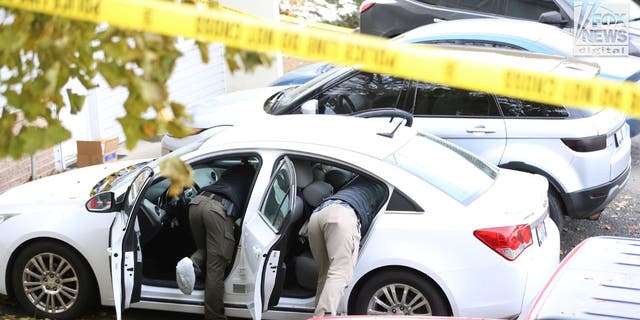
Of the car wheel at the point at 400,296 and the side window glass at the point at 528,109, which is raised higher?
the side window glass at the point at 528,109

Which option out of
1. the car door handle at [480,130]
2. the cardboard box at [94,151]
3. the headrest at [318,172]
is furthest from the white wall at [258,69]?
the headrest at [318,172]

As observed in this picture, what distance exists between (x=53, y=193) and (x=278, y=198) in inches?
74.2

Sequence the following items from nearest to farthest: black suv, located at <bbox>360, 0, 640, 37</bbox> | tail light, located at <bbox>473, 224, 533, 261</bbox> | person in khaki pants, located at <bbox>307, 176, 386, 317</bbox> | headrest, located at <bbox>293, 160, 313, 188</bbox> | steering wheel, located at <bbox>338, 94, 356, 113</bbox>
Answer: person in khaki pants, located at <bbox>307, 176, 386, 317</bbox>
tail light, located at <bbox>473, 224, 533, 261</bbox>
headrest, located at <bbox>293, 160, 313, 188</bbox>
steering wheel, located at <bbox>338, 94, 356, 113</bbox>
black suv, located at <bbox>360, 0, 640, 37</bbox>

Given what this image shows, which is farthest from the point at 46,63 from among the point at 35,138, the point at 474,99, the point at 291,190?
the point at 474,99

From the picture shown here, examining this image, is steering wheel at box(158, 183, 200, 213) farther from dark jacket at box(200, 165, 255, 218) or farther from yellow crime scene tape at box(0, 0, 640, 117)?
yellow crime scene tape at box(0, 0, 640, 117)

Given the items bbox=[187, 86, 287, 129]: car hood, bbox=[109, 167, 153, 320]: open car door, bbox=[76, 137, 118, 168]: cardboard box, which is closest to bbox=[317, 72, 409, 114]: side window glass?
bbox=[187, 86, 287, 129]: car hood

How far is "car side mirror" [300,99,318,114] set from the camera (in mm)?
8977

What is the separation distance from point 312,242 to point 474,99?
2.85 metres

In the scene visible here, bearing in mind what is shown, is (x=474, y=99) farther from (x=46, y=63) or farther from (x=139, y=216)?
(x=46, y=63)

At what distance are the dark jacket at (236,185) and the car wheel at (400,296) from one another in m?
1.03

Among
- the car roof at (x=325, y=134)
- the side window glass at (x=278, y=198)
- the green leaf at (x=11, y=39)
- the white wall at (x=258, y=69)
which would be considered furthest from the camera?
the white wall at (x=258, y=69)

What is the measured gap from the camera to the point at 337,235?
6246 millimetres

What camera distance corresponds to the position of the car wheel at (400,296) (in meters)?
6.40

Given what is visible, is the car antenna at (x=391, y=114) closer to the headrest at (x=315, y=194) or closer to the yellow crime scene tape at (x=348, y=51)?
the headrest at (x=315, y=194)
